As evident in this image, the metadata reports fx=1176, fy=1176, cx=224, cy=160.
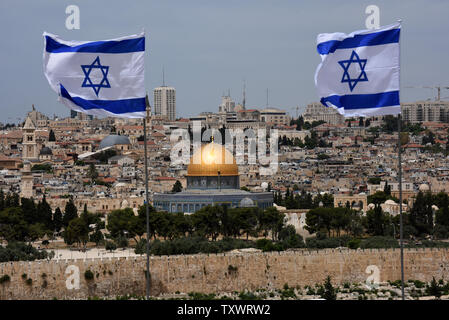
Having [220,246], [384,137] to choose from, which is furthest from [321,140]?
[220,246]

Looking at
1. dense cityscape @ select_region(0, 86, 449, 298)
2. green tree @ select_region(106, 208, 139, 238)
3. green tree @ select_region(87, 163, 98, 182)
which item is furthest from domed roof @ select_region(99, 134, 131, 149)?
green tree @ select_region(106, 208, 139, 238)

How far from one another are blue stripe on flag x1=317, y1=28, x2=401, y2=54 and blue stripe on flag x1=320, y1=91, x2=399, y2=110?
830 millimetres

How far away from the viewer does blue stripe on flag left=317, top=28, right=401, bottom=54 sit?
1969 centimetres

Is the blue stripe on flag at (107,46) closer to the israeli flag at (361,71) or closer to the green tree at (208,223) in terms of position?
the israeli flag at (361,71)

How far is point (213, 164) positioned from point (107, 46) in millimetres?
54622

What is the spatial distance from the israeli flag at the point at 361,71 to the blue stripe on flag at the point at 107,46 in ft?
10.1

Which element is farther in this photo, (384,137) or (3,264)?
(384,137)

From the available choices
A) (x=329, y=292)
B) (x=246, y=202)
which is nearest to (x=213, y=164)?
(x=246, y=202)

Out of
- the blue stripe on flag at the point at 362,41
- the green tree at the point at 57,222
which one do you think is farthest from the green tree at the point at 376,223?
the blue stripe on flag at the point at 362,41

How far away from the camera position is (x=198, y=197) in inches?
2837

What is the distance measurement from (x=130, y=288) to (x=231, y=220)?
17153 mm

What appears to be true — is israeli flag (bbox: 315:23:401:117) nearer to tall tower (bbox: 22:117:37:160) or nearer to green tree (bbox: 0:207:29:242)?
green tree (bbox: 0:207:29:242)

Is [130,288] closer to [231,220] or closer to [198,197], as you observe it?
[231,220]

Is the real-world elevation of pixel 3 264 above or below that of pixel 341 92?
below
